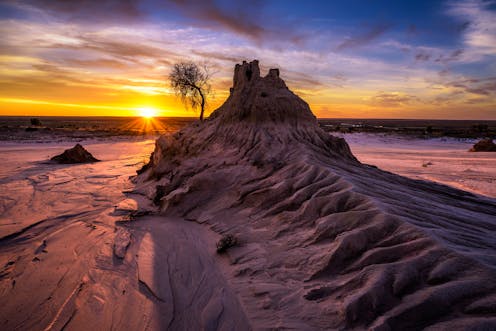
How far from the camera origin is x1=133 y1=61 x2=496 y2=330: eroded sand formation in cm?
242

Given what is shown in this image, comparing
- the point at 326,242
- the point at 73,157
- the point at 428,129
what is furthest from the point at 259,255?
the point at 428,129

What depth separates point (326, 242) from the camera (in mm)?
3580

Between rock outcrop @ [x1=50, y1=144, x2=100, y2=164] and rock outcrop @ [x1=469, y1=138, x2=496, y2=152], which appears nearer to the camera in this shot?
rock outcrop @ [x1=50, y1=144, x2=100, y2=164]

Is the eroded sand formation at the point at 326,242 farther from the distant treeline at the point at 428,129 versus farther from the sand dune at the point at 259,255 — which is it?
the distant treeline at the point at 428,129

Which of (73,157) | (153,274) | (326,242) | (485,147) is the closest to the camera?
(326,242)

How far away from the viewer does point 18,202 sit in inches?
281

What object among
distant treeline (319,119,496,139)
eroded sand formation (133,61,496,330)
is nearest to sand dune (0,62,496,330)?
eroded sand formation (133,61,496,330)

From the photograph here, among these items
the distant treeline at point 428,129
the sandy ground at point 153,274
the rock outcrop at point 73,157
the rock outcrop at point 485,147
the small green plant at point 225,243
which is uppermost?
the distant treeline at point 428,129

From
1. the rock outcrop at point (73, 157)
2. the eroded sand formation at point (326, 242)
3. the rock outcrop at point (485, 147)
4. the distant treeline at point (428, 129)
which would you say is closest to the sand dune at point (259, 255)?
the eroded sand formation at point (326, 242)

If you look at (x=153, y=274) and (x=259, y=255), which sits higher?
(x=259, y=255)

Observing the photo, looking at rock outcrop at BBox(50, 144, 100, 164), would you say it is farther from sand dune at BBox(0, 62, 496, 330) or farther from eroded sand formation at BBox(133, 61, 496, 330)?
eroded sand formation at BBox(133, 61, 496, 330)

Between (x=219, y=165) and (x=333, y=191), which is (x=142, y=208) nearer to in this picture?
(x=219, y=165)

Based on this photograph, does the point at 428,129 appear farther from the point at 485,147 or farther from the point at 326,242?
the point at 326,242

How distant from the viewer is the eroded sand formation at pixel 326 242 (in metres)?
2.42
